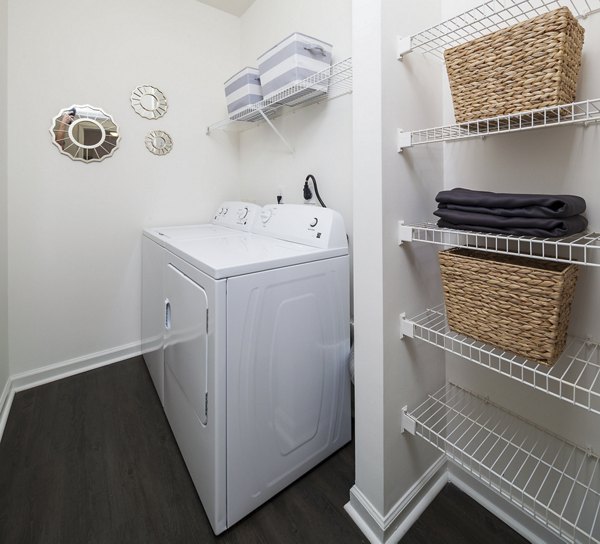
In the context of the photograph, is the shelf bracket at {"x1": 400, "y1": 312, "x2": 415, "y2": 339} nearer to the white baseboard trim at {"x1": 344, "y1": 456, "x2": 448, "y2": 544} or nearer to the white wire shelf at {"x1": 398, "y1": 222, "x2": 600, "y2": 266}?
the white wire shelf at {"x1": 398, "y1": 222, "x2": 600, "y2": 266}

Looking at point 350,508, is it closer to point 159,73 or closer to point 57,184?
point 57,184

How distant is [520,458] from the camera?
1.30 m

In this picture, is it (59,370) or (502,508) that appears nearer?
(502,508)

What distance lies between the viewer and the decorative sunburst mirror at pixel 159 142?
2.59 metres

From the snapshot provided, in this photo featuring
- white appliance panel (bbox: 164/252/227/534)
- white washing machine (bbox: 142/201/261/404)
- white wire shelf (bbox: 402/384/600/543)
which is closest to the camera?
white wire shelf (bbox: 402/384/600/543)

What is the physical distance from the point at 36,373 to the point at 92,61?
217 cm

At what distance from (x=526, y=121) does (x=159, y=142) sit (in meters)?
2.47

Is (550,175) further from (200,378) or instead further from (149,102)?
(149,102)

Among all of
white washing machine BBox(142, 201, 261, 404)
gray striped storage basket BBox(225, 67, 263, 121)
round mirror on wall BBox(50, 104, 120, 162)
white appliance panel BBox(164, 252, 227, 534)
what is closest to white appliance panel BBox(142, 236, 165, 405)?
white washing machine BBox(142, 201, 261, 404)

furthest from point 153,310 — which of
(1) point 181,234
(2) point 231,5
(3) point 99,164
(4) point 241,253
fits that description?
(2) point 231,5

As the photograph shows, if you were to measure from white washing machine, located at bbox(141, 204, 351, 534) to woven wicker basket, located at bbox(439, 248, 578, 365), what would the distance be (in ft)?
1.96

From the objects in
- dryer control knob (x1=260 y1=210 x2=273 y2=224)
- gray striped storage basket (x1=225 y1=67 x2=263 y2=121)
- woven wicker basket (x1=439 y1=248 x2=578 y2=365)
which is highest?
gray striped storage basket (x1=225 y1=67 x2=263 y2=121)

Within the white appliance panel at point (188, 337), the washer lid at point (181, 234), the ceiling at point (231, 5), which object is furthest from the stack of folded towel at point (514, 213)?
the ceiling at point (231, 5)

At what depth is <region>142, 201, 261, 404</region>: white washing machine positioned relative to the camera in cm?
200
